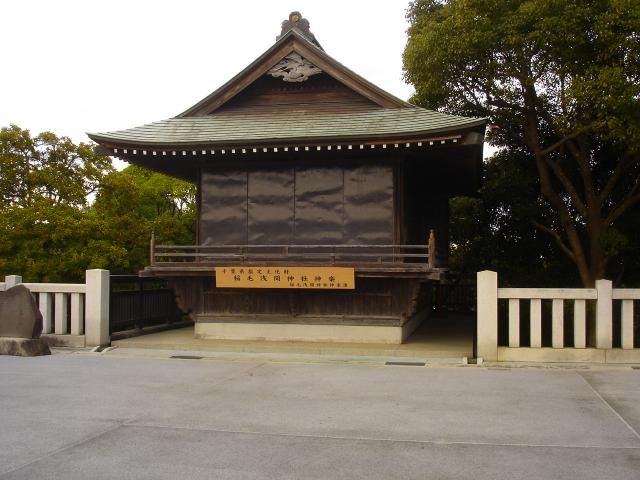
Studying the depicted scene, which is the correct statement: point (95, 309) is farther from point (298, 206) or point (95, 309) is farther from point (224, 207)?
point (298, 206)

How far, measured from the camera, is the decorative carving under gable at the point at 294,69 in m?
16.3

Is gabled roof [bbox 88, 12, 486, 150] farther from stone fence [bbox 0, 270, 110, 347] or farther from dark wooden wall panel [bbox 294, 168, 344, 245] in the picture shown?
stone fence [bbox 0, 270, 110, 347]

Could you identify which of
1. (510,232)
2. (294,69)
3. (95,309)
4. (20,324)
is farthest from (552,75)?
(20,324)

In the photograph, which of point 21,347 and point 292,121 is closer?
point 21,347

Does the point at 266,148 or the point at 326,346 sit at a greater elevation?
the point at 266,148

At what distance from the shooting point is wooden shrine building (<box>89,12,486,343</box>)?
47.4 feet

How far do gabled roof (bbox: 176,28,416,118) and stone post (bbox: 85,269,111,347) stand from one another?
225 inches

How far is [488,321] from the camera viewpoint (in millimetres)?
12469

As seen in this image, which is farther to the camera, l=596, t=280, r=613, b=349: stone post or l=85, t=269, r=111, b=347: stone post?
l=85, t=269, r=111, b=347: stone post

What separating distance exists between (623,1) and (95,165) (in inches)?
822

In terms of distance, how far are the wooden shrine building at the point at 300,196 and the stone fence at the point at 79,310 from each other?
1.26 metres

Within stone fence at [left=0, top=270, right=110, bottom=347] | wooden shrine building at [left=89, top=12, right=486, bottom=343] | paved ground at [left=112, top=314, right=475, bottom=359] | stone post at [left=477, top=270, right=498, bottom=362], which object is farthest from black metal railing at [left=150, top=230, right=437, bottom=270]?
stone post at [left=477, top=270, right=498, bottom=362]

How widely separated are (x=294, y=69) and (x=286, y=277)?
18.7ft

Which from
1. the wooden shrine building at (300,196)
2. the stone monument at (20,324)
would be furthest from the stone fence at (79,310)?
the wooden shrine building at (300,196)
